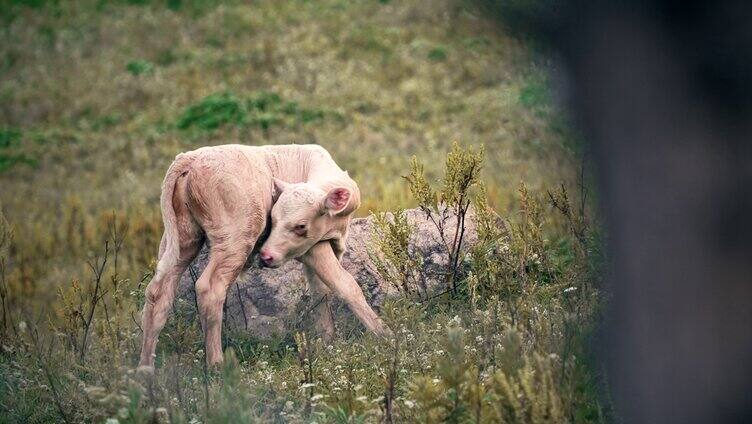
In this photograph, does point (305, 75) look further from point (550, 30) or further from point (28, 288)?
point (550, 30)

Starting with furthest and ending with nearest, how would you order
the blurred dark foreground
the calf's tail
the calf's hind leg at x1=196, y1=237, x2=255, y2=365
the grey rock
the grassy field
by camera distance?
the grey rock < the calf's tail < the calf's hind leg at x1=196, y1=237, x2=255, y2=365 < the grassy field < the blurred dark foreground

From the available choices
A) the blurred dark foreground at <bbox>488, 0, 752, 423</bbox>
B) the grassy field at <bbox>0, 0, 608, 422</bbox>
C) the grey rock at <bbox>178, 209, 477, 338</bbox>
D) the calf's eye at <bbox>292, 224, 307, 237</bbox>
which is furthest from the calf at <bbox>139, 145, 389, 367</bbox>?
the blurred dark foreground at <bbox>488, 0, 752, 423</bbox>

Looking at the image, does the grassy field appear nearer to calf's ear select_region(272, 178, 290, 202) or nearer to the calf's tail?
the calf's tail

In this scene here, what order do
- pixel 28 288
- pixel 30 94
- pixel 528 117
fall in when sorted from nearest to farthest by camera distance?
pixel 28 288 < pixel 528 117 < pixel 30 94

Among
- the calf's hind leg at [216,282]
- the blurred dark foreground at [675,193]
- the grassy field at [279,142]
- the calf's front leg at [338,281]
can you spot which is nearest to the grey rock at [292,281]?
the grassy field at [279,142]

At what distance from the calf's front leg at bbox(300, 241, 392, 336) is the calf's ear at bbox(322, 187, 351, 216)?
14.1 inches

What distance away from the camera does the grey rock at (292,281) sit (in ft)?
26.9

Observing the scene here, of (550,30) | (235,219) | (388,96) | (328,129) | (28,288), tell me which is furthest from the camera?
(388,96)

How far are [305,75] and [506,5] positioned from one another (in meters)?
18.2

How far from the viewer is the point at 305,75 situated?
20953mm

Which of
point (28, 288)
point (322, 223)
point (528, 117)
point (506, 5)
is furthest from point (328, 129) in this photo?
point (506, 5)

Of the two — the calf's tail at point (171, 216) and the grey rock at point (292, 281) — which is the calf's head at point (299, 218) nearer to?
the calf's tail at point (171, 216)

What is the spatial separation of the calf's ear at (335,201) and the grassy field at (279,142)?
2.90ft

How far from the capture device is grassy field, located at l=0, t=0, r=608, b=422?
5.15m
